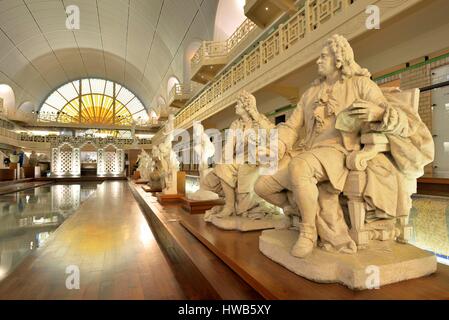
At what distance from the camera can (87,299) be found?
190cm

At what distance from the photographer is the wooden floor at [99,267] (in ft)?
6.65

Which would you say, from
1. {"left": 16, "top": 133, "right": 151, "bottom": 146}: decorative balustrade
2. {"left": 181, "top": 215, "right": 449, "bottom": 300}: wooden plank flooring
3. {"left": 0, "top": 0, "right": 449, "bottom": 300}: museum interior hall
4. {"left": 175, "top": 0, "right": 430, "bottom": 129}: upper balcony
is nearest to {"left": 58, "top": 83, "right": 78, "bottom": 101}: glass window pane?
{"left": 16, "top": 133, "right": 151, "bottom": 146}: decorative balustrade

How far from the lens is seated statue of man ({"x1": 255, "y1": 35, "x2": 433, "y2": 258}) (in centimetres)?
159

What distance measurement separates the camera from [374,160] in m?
1.68

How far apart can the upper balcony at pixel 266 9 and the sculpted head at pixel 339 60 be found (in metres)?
6.37

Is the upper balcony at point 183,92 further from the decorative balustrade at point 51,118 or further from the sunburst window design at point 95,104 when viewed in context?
the sunburst window design at point 95,104

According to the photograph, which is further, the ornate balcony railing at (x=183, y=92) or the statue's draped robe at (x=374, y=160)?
the ornate balcony railing at (x=183, y=92)

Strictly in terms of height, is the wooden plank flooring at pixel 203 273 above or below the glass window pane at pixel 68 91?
below

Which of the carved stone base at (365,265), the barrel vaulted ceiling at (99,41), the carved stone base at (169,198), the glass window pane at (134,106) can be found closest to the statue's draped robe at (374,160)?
the carved stone base at (365,265)

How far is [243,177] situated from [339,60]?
4.88 feet

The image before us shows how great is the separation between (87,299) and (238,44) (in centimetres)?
1058

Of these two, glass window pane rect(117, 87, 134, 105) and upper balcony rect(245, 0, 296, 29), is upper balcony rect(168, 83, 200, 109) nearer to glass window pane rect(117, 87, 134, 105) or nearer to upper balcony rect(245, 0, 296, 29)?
upper balcony rect(245, 0, 296, 29)

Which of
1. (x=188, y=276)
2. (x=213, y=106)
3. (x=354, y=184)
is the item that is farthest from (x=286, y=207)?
(x=213, y=106)

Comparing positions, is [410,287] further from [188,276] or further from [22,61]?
[22,61]
